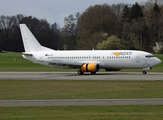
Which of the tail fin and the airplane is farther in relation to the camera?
the tail fin

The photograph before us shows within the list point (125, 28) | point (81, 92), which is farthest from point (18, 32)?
point (81, 92)

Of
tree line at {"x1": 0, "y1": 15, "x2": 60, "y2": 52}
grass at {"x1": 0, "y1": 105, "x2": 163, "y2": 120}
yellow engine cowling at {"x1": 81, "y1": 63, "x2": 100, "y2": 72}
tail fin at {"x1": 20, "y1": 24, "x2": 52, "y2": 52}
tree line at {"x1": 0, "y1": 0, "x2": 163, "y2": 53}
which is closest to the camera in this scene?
grass at {"x1": 0, "y1": 105, "x2": 163, "y2": 120}

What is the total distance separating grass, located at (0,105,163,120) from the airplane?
27248 mm

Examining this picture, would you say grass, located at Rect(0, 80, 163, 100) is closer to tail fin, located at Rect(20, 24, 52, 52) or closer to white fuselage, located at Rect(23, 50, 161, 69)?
white fuselage, located at Rect(23, 50, 161, 69)

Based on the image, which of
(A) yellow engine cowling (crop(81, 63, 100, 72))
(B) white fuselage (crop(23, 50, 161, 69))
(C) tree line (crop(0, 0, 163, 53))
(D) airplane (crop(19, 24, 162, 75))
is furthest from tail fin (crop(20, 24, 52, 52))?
(C) tree line (crop(0, 0, 163, 53))

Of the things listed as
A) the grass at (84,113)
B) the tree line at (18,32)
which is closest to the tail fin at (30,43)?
the grass at (84,113)

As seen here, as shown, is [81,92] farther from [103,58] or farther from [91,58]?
[91,58]

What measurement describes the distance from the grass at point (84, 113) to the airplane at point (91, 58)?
1073 inches

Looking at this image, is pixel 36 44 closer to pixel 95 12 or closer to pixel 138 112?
pixel 138 112

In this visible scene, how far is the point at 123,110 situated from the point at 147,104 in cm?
247

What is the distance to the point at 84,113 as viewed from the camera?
50.8ft

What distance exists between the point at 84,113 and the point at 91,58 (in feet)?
103

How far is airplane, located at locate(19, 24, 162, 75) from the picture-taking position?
4391 cm

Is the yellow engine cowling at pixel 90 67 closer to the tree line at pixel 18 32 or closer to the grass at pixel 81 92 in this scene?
the grass at pixel 81 92
